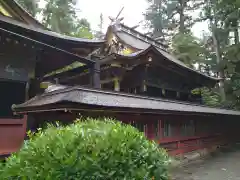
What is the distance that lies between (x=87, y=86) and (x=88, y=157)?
5117 millimetres

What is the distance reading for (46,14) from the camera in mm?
24312

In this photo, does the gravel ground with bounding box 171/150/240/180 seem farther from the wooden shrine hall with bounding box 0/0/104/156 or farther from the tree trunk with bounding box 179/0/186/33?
the tree trunk with bounding box 179/0/186/33

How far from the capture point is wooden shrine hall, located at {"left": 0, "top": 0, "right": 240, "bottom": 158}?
698cm

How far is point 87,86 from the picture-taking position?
7.93m

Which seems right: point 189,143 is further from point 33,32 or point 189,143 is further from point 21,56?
point 33,32

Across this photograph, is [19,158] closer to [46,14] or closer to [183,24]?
[46,14]

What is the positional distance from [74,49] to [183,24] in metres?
23.9

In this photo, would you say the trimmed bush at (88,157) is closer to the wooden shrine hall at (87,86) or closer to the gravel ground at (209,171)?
the wooden shrine hall at (87,86)

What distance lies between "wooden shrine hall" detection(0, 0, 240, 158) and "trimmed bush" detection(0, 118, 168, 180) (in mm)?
2757

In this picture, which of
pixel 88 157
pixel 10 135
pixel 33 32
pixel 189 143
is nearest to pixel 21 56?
pixel 33 32

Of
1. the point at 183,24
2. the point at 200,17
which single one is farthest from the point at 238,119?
the point at 183,24

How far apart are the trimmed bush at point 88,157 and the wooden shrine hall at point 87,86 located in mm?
2757

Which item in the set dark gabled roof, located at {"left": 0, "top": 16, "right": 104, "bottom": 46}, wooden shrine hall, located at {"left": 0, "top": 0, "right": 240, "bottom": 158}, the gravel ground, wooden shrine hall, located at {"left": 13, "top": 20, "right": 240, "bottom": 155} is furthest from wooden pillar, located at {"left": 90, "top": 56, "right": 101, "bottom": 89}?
the gravel ground

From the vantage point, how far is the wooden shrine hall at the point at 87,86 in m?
6.98
